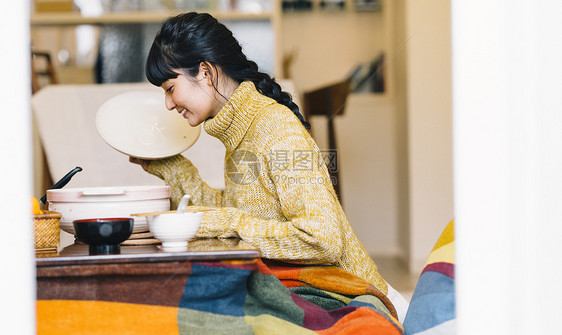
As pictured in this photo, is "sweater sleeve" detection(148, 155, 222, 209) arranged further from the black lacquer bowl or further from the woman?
the black lacquer bowl

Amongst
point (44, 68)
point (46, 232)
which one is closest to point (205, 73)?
point (46, 232)

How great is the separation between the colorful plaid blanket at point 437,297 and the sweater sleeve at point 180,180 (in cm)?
79

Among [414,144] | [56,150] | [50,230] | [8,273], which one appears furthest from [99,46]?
[8,273]

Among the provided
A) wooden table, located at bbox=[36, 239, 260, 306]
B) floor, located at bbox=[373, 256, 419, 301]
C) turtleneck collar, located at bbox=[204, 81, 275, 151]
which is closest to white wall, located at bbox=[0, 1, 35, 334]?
wooden table, located at bbox=[36, 239, 260, 306]

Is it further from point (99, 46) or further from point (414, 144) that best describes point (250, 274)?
point (99, 46)

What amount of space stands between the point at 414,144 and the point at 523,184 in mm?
2567

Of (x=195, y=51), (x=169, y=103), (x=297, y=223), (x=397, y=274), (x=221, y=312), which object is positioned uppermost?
(x=195, y=51)

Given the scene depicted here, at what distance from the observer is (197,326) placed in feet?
3.01

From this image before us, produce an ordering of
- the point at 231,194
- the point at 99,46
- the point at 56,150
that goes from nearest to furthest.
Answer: the point at 231,194
the point at 56,150
the point at 99,46

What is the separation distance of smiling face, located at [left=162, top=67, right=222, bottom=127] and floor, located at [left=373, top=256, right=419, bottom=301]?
1577 mm

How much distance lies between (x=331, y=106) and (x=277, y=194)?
1921 mm

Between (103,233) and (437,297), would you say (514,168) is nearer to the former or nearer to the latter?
(437,297)

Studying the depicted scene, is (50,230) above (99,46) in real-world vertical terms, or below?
below

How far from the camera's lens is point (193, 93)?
1479 millimetres
